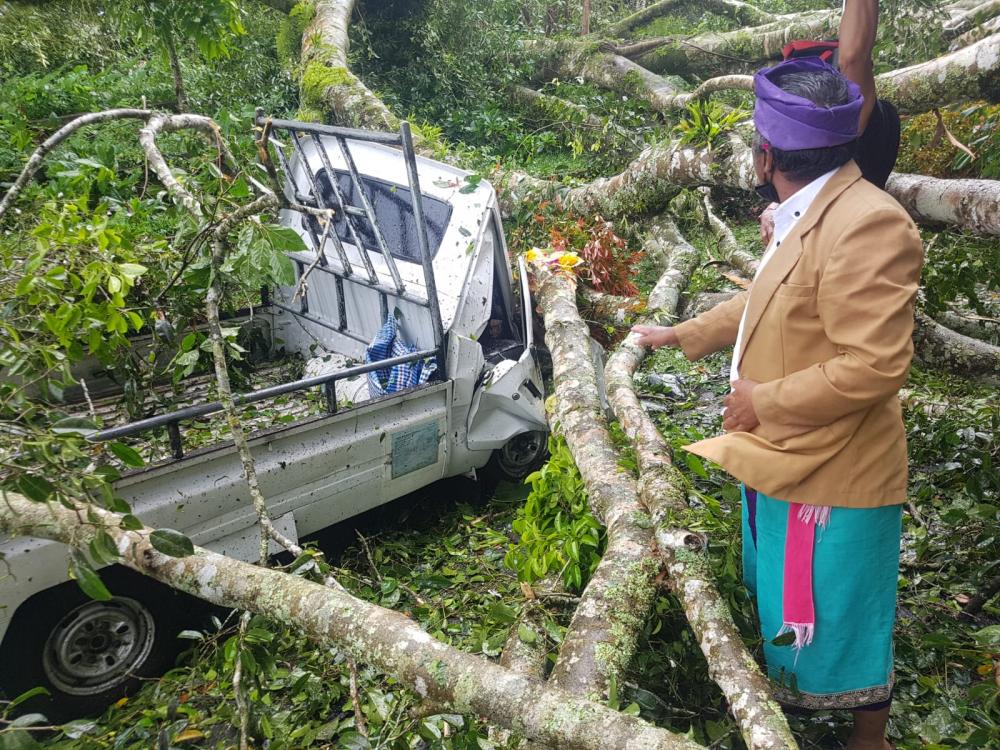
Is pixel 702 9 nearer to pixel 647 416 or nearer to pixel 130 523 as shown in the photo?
pixel 647 416

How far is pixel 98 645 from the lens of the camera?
9.70 ft

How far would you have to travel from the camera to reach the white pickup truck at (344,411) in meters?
2.84

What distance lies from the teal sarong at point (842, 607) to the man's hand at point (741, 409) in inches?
9.8

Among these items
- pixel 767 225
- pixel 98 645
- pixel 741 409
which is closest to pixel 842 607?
pixel 741 409

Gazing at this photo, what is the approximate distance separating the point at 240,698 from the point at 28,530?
846 millimetres

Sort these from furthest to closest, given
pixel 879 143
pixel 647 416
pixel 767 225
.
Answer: pixel 647 416
pixel 879 143
pixel 767 225

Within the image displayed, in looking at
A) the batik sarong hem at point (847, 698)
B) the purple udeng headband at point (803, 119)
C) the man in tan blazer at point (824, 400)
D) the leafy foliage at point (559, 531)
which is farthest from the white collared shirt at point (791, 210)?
the leafy foliage at point (559, 531)

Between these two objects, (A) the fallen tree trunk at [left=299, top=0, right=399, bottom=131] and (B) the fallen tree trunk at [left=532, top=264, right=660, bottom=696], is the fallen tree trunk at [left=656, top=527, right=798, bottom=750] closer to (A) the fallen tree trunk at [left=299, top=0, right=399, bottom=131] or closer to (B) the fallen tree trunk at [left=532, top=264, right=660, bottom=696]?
(B) the fallen tree trunk at [left=532, top=264, right=660, bottom=696]

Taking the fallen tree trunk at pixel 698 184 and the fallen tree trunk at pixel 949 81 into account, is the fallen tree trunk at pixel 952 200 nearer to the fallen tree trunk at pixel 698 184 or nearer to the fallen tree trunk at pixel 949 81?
the fallen tree trunk at pixel 698 184

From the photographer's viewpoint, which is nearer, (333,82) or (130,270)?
(130,270)

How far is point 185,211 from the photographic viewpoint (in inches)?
124

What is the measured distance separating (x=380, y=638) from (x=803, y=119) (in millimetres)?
1844

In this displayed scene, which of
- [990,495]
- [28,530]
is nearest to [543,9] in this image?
[990,495]

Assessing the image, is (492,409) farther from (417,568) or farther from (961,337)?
(961,337)
